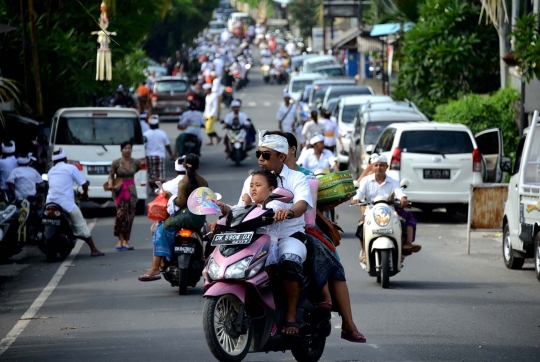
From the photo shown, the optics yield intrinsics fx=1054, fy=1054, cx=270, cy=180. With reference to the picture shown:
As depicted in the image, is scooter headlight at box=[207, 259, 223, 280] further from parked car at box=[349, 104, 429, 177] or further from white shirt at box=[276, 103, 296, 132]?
white shirt at box=[276, 103, 296, 132]

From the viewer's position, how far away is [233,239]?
295 inches

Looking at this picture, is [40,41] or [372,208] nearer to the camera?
[372,208]

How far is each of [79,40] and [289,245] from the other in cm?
1613

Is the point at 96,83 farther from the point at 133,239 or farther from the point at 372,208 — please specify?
the point at 372,208

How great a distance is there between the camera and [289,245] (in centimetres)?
767

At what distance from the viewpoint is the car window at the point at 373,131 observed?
74.3 ft

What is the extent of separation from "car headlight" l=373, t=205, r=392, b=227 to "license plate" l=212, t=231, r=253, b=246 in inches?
195

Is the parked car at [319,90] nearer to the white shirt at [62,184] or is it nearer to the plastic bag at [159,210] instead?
the white shirt at [62,184]

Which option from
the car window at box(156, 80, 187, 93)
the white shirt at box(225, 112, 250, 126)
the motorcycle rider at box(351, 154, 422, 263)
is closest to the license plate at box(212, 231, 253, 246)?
the motorcycle rider at box(351, 154, 422, 263)

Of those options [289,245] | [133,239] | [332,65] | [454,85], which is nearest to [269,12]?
[332,65]

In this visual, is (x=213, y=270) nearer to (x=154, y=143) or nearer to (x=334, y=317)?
(x=334, y=317)

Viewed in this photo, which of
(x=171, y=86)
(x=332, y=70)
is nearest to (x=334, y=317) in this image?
(x=171, y=86)

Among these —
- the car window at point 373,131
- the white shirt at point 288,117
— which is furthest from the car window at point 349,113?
the car window at point 373,131

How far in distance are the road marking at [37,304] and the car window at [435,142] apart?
6265mm
